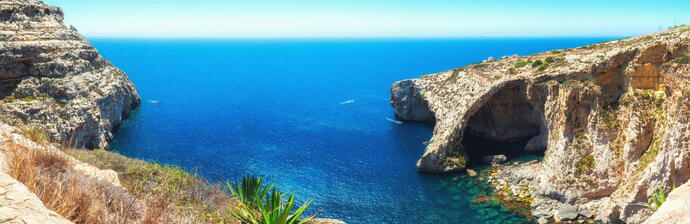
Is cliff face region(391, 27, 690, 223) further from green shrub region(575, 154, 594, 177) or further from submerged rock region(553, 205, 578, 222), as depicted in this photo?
submerged rock region(553, 205, 578, 222)

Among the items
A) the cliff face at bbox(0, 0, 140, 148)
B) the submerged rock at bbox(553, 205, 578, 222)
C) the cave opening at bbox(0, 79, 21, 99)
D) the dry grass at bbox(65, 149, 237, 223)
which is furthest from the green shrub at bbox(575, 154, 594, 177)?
the cave opening at bbox(0, 79, 21, 99)

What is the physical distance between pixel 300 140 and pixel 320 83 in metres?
78.0

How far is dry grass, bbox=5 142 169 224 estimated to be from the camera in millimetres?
→ 9867

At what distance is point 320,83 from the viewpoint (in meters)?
150

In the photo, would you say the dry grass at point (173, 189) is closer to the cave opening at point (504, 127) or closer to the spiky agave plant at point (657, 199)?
the spiky agave plant at point (657, 199)

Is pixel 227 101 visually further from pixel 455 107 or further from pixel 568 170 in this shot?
pixel 568 170

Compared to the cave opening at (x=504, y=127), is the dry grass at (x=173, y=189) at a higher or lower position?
higher

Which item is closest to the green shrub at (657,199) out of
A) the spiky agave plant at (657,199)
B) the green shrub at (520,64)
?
the spiky agave plant at (657,199)

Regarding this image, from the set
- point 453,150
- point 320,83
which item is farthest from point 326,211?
point 320,83

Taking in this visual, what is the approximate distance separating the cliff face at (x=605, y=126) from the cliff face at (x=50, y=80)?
2104 inches

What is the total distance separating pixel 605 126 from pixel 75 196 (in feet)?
148

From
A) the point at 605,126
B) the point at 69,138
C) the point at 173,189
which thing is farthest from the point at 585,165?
the point at 69,138

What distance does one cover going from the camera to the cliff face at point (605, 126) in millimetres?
35094

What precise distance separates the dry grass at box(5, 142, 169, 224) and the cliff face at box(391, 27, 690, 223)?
1564 inches
